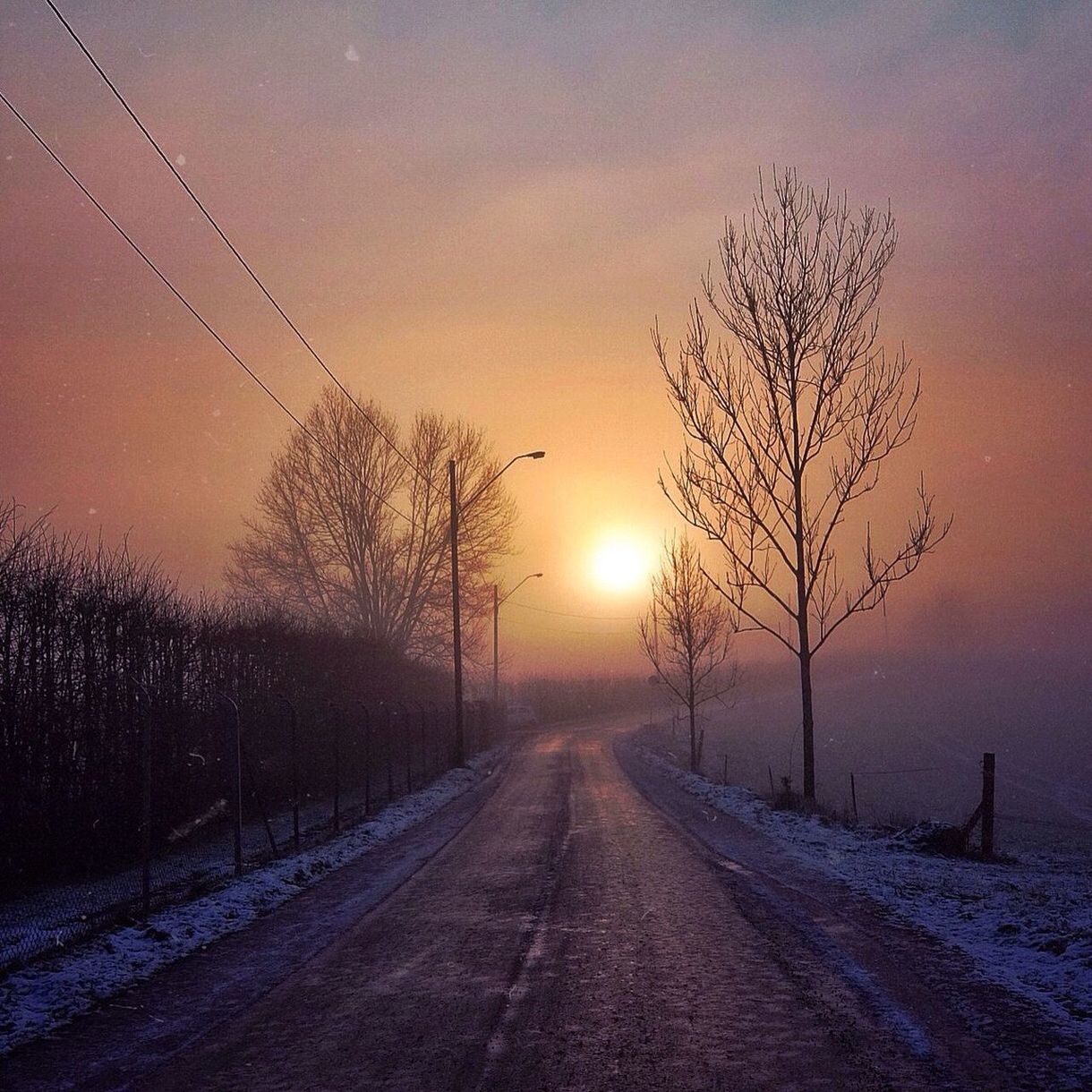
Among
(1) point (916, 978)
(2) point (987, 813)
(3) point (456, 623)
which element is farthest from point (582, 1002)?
(3) point (456, 623)

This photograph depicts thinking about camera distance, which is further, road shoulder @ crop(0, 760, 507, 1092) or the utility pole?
the utility pole

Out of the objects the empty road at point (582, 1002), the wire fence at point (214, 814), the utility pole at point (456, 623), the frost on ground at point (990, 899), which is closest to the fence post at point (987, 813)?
the frost on ground at point (990, 899)

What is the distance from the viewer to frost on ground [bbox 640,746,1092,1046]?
6781 mm

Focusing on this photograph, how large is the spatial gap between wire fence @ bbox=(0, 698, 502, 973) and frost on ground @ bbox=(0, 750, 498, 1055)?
0.93ft

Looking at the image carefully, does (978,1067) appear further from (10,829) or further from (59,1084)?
(10,829)

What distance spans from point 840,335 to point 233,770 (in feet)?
42.0

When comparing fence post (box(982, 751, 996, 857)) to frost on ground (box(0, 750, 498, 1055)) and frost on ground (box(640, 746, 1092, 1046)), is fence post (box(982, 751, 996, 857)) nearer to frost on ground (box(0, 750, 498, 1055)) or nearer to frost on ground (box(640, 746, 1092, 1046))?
frost on ground (box(640, 746, 1092, 1046))

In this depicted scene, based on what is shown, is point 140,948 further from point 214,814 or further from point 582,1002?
point 214,814

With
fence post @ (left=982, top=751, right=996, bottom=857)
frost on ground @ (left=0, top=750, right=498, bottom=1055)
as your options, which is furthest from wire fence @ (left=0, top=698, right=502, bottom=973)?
fence post @ (left=982, top=751, right=996, bottom=857)

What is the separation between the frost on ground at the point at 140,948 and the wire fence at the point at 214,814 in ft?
0.93

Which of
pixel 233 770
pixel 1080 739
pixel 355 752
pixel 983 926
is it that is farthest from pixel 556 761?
pixel 1080 739

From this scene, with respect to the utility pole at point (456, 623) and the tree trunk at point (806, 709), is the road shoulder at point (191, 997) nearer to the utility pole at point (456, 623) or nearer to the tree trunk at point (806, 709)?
the tree trunk at point (806, 709)

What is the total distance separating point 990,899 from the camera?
9.80 m

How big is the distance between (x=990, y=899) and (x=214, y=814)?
37.9 feet
